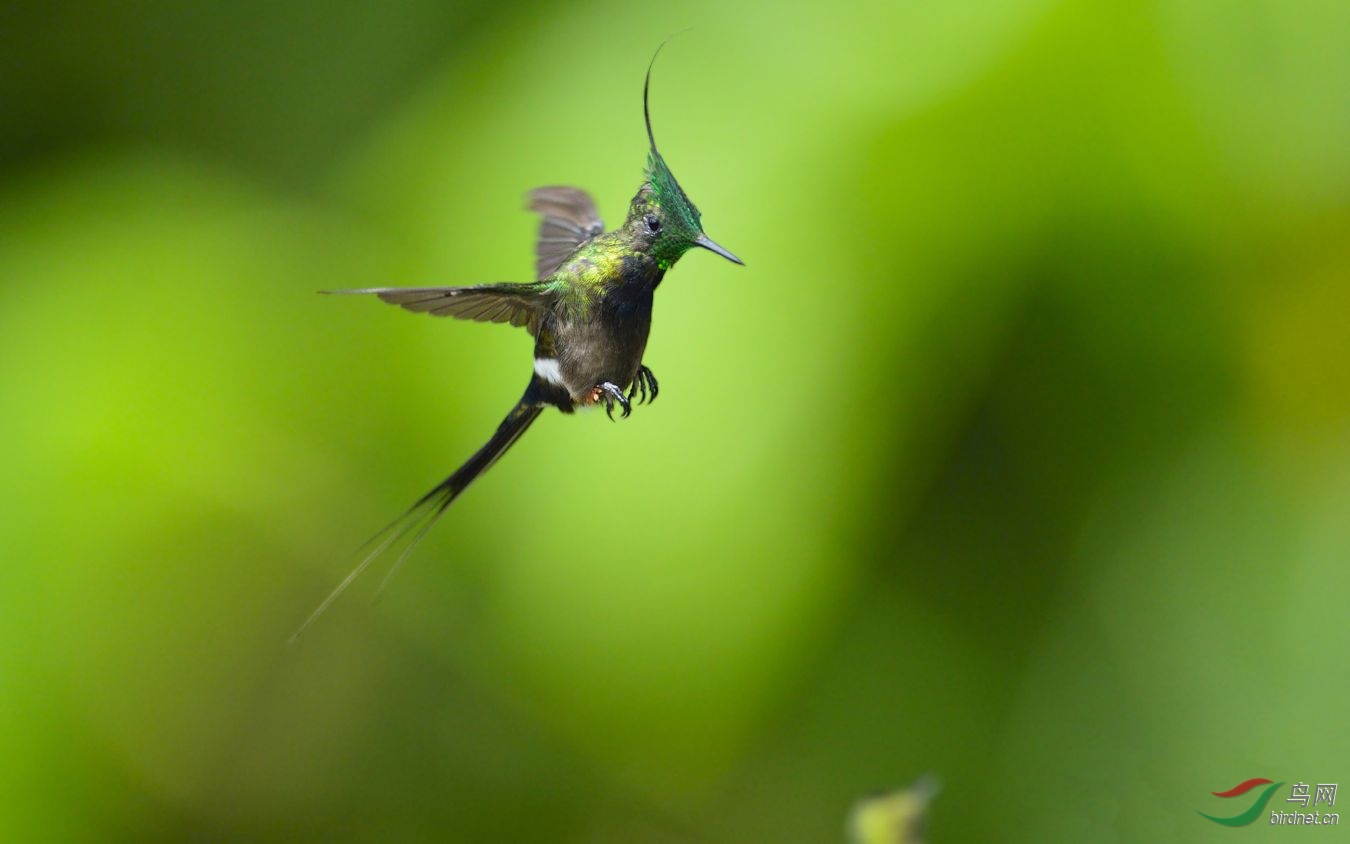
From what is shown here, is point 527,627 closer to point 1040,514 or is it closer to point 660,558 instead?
point 660,558

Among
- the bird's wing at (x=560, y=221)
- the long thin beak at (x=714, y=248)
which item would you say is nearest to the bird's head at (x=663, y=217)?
the long thin beak at (x=714, y=248)

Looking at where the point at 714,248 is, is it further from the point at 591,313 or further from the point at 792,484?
the point at 792,484

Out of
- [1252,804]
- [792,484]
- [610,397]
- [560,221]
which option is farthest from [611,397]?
[1252,804]

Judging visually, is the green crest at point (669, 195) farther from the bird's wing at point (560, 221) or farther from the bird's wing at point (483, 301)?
the bird's wing at point (560, 221)

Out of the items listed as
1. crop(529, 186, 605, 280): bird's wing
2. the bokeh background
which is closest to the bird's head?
crop(529, 186, 605, 280): bird's wing

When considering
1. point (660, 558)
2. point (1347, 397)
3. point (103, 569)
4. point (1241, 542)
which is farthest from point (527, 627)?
point (1347, 397)

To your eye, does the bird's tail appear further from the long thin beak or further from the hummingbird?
the long thin beak
